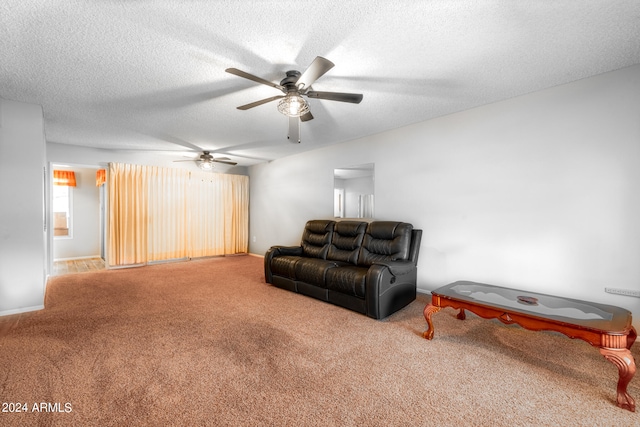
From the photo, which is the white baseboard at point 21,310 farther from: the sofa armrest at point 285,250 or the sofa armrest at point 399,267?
the sofa armrest at point 399,267

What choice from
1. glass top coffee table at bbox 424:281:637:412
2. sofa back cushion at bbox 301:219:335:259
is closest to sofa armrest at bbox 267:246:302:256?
sofa back cushion at bbox 301:219:335:259

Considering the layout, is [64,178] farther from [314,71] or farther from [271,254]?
[314,71]

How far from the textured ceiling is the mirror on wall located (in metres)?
1.35

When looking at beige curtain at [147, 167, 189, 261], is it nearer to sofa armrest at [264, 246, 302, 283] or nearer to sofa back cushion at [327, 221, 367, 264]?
sofa armrest at [264, 246, 302, 283]

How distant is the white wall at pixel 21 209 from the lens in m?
3.01

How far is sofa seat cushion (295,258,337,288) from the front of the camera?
3314 mm

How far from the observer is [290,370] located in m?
1.90

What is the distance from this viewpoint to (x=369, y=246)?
3676mm

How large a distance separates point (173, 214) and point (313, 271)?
170 inches

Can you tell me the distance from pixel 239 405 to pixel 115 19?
259 cm

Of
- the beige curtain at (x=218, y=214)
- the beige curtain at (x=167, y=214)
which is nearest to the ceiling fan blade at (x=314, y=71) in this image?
the beige curtain at (x=167, y=214)

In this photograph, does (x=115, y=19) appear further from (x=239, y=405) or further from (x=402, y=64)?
(x=239, y=405)

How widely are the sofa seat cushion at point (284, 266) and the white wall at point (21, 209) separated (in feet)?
9.09

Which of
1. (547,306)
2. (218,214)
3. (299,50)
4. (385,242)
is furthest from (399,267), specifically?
(218,214)
